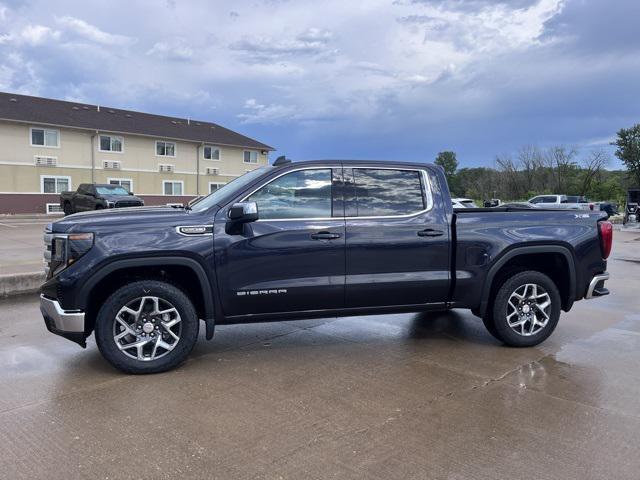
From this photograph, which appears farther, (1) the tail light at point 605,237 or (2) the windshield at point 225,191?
(1) the tail light at point 605,237

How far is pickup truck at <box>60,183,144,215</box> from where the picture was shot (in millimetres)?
23609

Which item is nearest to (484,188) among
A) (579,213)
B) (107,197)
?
(107,197)

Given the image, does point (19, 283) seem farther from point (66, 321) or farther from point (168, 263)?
point (168, 263)

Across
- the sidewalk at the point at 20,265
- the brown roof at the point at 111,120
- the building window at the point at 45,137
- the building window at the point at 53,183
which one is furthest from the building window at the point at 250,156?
the sidewalk at the point at 20,265

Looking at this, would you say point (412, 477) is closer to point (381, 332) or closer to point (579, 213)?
point (381, 332)

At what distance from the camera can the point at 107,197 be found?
939 inches

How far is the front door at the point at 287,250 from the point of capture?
4.48 metres

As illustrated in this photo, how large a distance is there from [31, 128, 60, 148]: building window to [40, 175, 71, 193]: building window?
2.13 m

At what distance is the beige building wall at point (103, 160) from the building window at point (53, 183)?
0.67ft

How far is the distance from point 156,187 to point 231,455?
39.5 metres

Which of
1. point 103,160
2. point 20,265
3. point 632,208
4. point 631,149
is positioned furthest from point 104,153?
point 631,149

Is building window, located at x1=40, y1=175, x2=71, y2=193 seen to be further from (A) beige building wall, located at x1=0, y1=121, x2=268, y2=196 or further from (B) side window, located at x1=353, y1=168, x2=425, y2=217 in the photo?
(B) side window, located at x1=353, y1=168, x2=425, y2=217

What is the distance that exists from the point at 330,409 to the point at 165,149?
40.0m

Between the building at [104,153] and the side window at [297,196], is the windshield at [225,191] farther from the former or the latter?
the building at [104,153]
